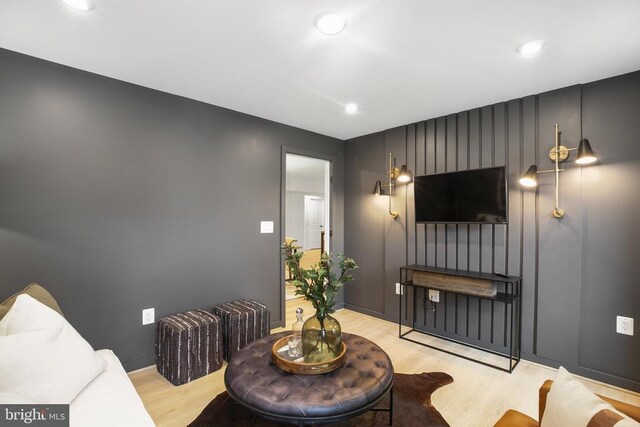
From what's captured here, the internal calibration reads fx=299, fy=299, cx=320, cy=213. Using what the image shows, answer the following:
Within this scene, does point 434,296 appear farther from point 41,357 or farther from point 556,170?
point 41,357

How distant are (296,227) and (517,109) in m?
6.40

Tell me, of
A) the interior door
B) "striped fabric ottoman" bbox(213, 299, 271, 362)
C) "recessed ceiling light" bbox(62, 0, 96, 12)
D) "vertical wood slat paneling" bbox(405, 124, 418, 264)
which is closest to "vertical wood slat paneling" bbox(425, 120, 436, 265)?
"vertical wood slat paneling" bbox(405, 124, 418, 264)

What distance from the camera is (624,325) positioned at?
2311 millimetres

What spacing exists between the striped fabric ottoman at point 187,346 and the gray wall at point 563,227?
2361 mm

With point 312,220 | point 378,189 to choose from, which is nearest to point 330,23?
point 378,189

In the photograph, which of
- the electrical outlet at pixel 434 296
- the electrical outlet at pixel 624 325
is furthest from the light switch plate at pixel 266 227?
the electrical outlet at pixel 624 325

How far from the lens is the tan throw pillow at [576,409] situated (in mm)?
747

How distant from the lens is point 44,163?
220 cm

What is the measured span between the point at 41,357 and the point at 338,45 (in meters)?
2.24

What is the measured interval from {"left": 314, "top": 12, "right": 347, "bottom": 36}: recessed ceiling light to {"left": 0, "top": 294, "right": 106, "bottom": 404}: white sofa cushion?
2053 millimetres

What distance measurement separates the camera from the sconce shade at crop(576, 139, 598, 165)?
7.56ft

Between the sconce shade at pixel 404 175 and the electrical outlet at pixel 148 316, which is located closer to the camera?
the electrical outlet at pixel 148 316

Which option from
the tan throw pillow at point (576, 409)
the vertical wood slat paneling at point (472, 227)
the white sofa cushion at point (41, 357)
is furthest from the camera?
the vertical wood slat paneling at point (472, 227)

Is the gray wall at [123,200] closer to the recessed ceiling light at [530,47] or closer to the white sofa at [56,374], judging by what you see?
the white sofa at [56,374]
